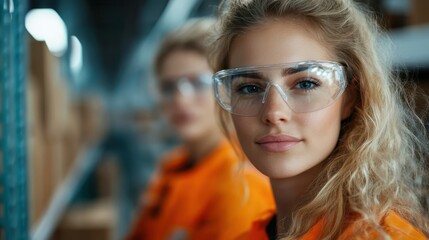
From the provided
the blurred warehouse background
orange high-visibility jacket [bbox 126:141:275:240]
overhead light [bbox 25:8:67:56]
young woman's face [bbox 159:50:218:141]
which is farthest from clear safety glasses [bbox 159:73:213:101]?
overhead light [bbox 25:8:67:56]

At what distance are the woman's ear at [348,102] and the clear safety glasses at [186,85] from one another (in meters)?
1.12

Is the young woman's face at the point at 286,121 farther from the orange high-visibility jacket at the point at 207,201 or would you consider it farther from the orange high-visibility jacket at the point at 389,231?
the orange high-visibility jacket at the point at 207,201

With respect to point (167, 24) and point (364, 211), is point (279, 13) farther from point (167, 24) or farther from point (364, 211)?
point (167, 24)

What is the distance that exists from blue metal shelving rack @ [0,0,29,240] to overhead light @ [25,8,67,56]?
7.37ft

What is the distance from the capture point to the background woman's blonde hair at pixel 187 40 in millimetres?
2242

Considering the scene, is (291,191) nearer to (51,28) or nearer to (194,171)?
(194,171)

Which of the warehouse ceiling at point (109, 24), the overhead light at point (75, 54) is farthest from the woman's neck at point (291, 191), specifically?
Result: the overhead light at point (75, 54)

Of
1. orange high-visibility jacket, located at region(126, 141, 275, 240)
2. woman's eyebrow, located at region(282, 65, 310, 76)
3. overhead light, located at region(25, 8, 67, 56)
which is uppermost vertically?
overhead light, located at region(25, 8, 67, 56)

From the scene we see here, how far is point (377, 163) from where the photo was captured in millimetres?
1116

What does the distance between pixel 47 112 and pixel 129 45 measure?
6.06 m

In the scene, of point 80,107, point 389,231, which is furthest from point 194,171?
point 80,107

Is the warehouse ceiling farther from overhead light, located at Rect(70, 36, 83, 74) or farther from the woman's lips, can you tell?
the woman's lips

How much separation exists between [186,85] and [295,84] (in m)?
1.23

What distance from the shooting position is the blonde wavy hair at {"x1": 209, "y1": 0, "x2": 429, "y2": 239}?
1077mm
